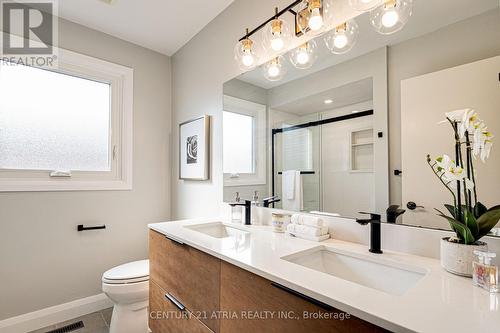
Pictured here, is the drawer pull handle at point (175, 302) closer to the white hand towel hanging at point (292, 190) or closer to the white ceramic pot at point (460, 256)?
the white hand towel hanging at point (292, 190)

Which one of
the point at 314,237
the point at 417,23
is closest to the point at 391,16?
the point at 417,23

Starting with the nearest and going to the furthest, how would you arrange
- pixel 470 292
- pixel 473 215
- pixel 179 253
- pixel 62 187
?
pixel 470 292
pixel 473 215
pixel 179 253
pixel 62 187

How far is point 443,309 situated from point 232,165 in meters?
1.44

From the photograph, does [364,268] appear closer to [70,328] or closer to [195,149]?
[195,149]

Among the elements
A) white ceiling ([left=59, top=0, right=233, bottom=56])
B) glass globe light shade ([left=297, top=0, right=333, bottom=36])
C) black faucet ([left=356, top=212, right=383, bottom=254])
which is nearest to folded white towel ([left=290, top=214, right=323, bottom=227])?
black faucet ([left=356, top=212, right=383, bottom=254])

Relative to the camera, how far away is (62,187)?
6.55 feet

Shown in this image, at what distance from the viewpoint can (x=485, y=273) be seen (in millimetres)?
684

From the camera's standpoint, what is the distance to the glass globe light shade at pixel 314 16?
124 centimetres

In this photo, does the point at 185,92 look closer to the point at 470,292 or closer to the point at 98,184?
the point at 98,184

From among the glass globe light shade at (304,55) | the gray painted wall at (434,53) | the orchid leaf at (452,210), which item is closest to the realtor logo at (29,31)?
the glass globe light shade at (304,55)

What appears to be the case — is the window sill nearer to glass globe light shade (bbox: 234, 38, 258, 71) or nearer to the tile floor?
the tile floor

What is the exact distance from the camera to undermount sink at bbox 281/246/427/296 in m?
0.86

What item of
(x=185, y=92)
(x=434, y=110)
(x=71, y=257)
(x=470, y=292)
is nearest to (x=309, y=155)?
(x=434, y=110)

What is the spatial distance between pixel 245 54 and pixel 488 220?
1.51 metres
